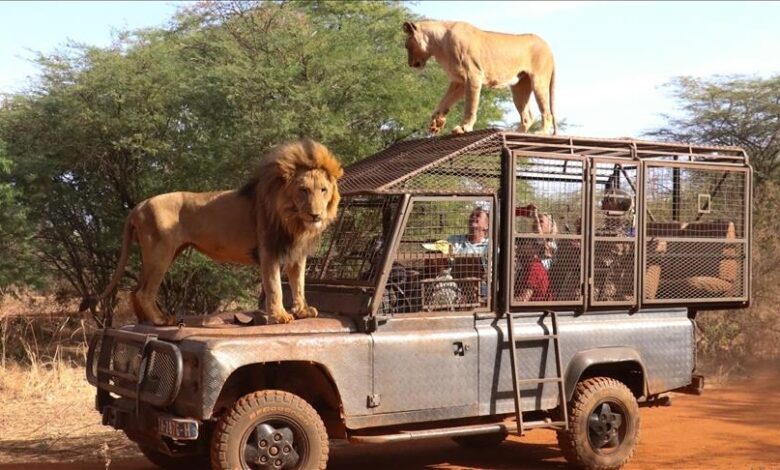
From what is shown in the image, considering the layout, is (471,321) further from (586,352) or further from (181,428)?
(181,428)

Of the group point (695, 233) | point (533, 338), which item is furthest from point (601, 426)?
point (695, 233)

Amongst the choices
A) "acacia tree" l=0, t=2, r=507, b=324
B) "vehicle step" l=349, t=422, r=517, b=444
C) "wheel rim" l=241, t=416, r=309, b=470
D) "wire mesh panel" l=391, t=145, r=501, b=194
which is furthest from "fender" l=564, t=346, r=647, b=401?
"acacia tree" l=0, t=2, r=507, b=324

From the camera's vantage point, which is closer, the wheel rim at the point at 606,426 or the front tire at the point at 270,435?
the front tire at the point at 270,435

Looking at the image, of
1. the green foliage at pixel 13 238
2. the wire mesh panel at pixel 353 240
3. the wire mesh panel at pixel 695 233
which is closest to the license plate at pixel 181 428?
the wire mesh panel at pixel 353 240

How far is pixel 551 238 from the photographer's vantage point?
6270mm

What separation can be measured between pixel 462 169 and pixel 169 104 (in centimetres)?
716

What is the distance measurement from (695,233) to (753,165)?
10756 mm

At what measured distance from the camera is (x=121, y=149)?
12.5 m

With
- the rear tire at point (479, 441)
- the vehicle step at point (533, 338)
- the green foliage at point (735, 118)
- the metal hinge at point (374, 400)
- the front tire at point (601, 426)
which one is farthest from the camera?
the green foliage at point (735, 118)

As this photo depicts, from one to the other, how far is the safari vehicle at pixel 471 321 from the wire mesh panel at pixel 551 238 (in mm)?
13

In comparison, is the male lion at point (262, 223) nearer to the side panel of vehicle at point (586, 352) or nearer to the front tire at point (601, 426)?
the side panel of vehicle at point (586, 352)

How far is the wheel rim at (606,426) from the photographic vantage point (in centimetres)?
645

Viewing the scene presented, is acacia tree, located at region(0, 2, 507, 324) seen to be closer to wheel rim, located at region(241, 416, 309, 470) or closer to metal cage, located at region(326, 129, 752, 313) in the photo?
metal cage, located at region(326, 129, 752, 313)

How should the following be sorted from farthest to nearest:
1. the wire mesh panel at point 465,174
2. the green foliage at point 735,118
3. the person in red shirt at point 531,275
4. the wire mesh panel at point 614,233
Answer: the green foliage at point 735,118 → the wire mesh panel at point 614,233 → the person in red shirt at point 531,275 → the wire mesh panel at point 465,174
